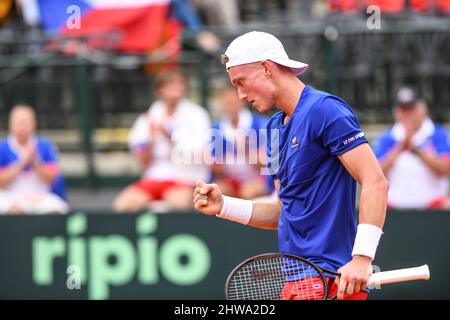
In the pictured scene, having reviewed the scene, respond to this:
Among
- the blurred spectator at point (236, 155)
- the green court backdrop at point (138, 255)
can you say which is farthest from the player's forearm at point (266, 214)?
the blurred spectator at point (236, 155)

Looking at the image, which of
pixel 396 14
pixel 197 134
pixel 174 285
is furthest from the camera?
pixel 396 14

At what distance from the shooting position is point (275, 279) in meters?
3.98

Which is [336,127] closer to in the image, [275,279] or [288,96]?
[288,96]

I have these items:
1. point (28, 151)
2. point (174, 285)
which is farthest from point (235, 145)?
point (28, 151)

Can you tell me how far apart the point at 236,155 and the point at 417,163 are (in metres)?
1.52

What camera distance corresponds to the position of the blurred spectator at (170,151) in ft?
27.1

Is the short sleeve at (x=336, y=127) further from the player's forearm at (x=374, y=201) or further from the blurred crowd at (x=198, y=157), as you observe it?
the blurred crowd at (x=198, y=157)

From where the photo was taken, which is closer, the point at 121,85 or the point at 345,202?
the point at 345,202

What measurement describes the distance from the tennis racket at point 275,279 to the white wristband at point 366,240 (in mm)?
159

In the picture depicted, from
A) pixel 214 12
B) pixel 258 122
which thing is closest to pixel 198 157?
pixel 258 122

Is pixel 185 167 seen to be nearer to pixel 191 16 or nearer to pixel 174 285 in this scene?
pixel 174 285

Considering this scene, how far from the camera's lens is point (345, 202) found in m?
3.97

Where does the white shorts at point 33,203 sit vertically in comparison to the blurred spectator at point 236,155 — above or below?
below

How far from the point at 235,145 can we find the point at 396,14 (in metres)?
3.01
